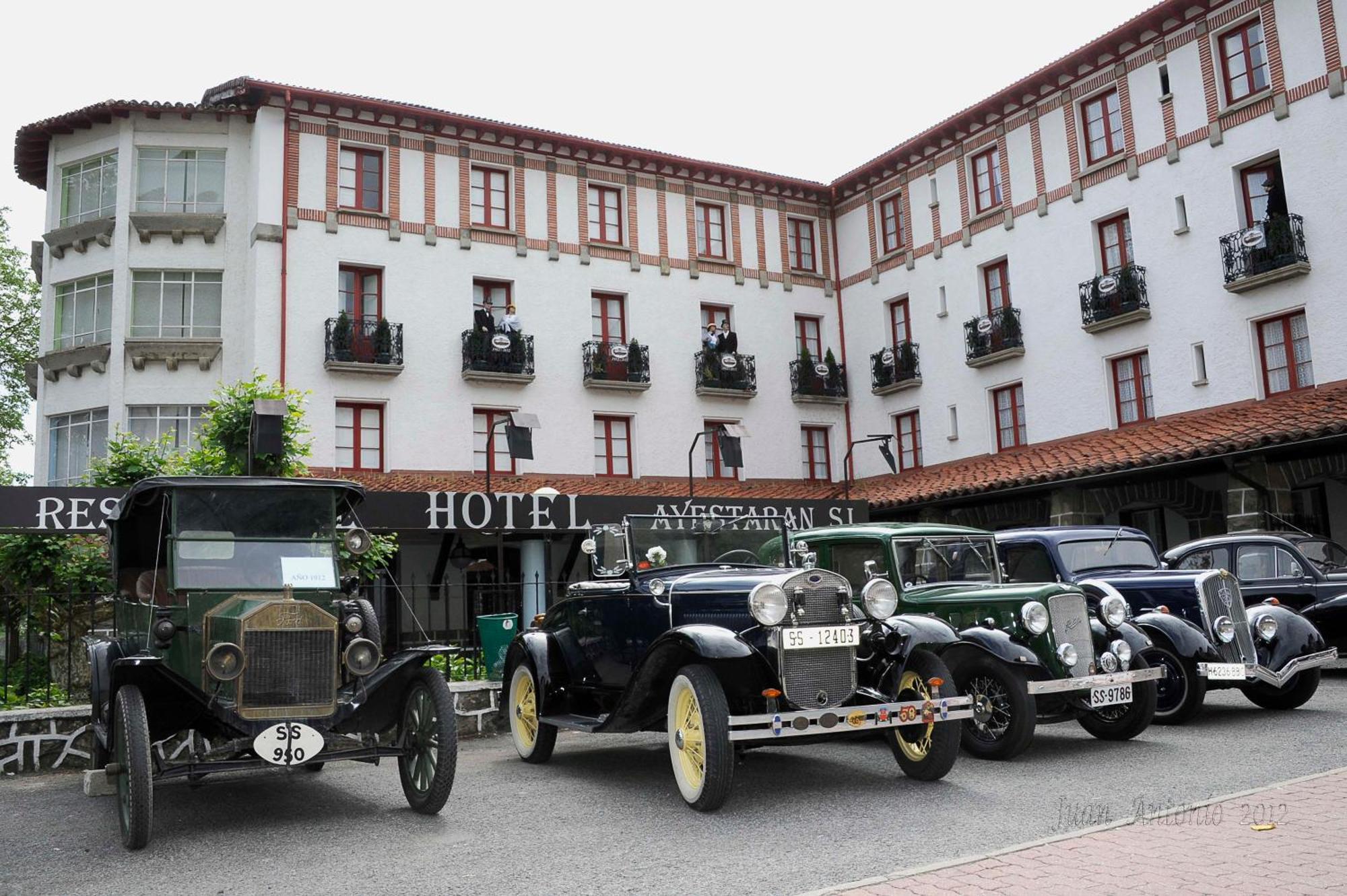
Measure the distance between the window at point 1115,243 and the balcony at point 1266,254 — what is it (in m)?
2.28

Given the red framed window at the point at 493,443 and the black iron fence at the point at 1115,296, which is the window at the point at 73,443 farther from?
the black iron fence at the point at 1115,296

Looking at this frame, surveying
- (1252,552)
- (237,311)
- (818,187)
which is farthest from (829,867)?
(818,187)

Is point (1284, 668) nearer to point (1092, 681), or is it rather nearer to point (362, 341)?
point (1092, 681)

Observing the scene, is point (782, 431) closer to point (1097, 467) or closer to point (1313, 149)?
point (1097, 467)

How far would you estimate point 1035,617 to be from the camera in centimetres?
873

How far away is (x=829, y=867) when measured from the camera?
536 cm

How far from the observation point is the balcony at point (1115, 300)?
21656mm

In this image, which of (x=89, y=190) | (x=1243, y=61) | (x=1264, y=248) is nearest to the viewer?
(x=1264, y=248)

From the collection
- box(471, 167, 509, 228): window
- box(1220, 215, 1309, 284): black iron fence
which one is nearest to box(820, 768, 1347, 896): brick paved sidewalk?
box(1220, 215, 1309, 284): black iron fence

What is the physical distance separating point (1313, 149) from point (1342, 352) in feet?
12.2

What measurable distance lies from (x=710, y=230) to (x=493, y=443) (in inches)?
328

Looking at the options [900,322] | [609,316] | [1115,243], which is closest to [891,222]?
[900,322]

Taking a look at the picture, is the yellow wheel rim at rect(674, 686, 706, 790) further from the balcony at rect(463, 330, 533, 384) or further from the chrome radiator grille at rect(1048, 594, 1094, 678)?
the balcony at rect(463, 330, 533, 384)

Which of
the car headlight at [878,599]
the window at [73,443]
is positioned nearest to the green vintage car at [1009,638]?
the car headlight at [878,599]
